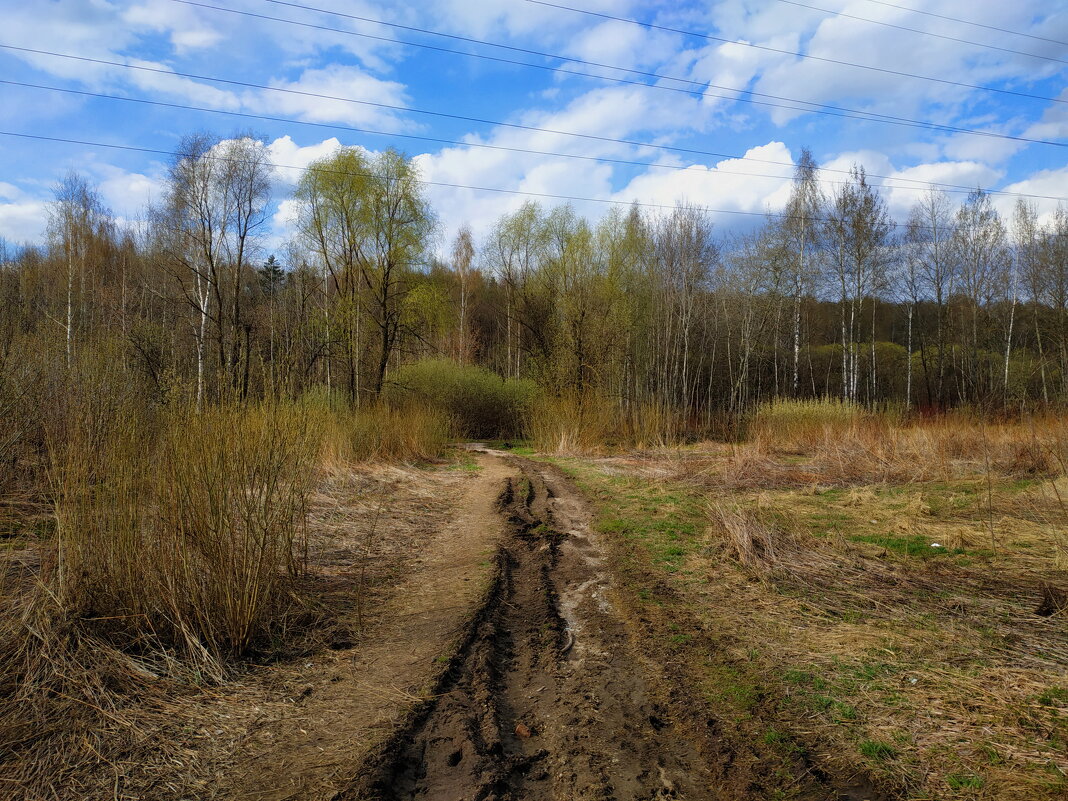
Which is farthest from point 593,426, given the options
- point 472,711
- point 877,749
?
point 877,749

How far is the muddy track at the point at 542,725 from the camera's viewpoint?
252cm

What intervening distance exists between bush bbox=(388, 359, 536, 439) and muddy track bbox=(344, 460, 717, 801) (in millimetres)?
19093

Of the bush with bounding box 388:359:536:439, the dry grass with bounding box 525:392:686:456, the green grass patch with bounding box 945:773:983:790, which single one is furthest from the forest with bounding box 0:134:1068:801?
the bush with bounding box 388:359:536:439

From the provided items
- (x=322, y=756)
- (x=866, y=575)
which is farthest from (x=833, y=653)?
(x=322, y=756)

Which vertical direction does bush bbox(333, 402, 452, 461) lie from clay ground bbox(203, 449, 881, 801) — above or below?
above

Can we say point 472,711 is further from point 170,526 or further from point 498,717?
point 170,526

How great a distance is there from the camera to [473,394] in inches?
994

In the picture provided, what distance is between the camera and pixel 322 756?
269cm

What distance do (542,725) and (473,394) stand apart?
73.6ft

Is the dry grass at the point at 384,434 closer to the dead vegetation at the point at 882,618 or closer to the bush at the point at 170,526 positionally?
the dead vegetation at the point at 882,618

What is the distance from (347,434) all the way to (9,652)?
8629 millimetres

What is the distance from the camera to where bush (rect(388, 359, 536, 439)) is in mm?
24203

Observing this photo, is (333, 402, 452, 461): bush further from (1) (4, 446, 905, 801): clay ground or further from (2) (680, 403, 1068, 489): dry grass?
(2) (680, 403, 1068, 489): dry grass

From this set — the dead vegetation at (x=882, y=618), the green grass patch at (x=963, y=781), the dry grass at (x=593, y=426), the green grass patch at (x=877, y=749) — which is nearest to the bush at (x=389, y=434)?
the dry grass at (x=593, y=426)
